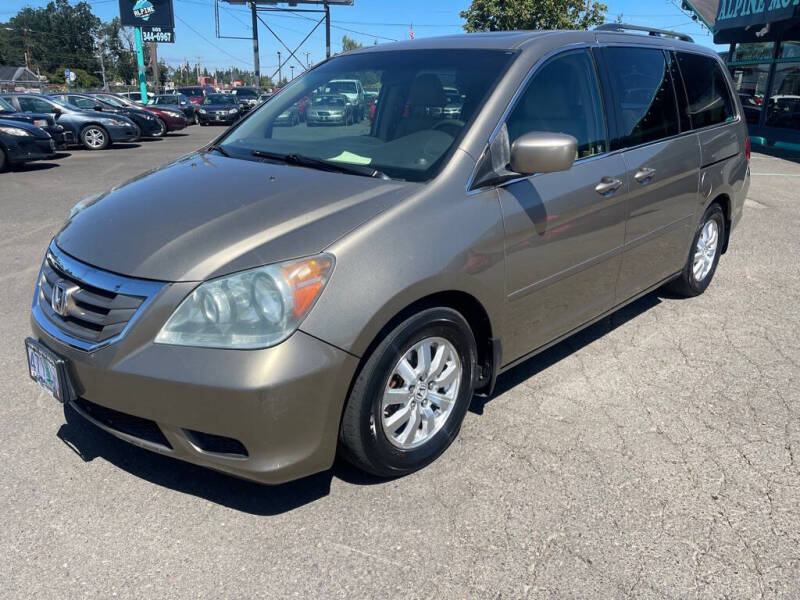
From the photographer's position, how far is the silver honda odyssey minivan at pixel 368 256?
7.80ft

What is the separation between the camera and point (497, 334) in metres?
3.14

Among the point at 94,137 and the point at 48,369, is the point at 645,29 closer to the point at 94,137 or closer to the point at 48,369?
the point at 48,369

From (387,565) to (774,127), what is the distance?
20.8m

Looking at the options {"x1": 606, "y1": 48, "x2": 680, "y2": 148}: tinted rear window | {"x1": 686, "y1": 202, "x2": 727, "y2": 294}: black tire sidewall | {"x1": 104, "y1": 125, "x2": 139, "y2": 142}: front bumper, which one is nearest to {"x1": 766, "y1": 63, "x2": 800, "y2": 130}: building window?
{"x1": 686, "y1": 202, "x2": 727, "y2": 294}: black tire sidewall

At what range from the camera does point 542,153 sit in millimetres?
2943

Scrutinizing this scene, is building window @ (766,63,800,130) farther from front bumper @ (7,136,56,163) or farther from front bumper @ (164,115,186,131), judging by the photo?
front bumper @ (164,115,186,131)

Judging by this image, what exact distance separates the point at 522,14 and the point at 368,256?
33.8 metres

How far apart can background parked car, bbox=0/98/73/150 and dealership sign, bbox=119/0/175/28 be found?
2944 centimetres

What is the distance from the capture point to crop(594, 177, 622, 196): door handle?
3.58 m

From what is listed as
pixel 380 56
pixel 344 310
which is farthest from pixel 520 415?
pixel 380 56

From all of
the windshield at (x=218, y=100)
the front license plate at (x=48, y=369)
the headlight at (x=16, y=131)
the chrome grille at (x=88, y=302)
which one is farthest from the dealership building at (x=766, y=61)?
the windshield at (x=218, y=100)

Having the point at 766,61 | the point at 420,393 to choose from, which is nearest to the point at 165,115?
the point at 766,61

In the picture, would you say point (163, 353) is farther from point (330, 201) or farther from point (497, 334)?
point (497, 334)

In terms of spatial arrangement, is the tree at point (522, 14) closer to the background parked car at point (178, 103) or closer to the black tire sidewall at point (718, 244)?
the background parked car at point (178, 103)
